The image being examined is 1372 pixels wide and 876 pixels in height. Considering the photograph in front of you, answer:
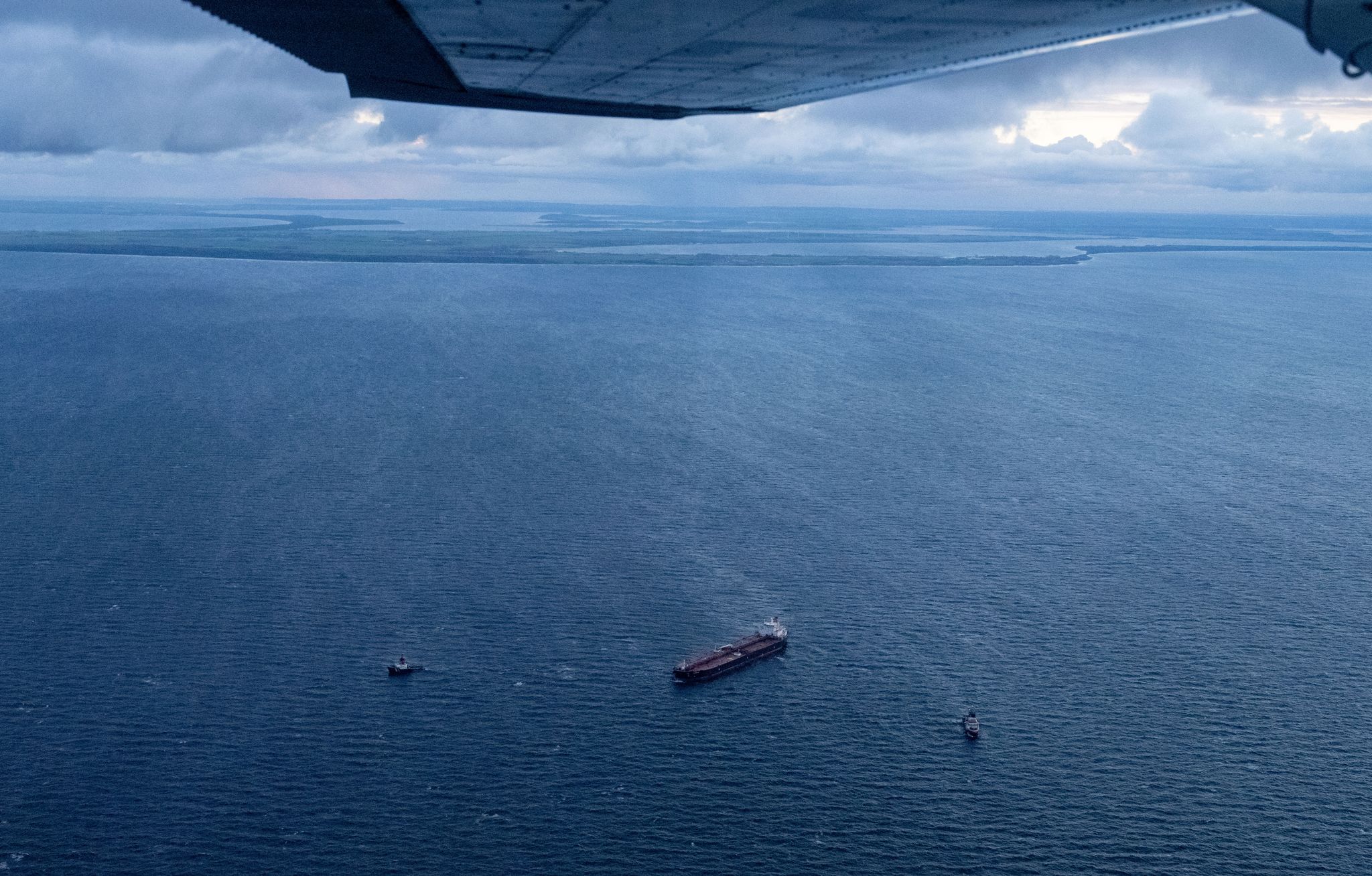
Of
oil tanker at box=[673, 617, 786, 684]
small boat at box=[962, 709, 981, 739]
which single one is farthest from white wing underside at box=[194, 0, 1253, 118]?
oil tanker at box=[673, 617, 786, 684]

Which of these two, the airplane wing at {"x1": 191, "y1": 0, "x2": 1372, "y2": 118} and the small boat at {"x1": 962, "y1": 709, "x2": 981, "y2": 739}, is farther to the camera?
the small boat at {"x1": 962, "y1": 709, "x2": 981, "y2": 739}

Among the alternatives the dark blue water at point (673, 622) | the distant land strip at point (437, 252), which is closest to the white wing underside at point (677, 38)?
the dark blue water at point (673, 622)

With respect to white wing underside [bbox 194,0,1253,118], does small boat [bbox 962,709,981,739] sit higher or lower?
lower

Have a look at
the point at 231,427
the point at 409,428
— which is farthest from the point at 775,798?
the point at 231,427

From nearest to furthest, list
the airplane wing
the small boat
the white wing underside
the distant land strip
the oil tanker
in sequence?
the airplane wing
the white wing underside
the small boat
the oil tanker
the distant land strip

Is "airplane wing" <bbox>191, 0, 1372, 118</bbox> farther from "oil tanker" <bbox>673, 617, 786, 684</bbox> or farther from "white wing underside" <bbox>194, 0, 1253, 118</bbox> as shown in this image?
"oil tanker" <bbox>673, 617, 786, 684</bbox>

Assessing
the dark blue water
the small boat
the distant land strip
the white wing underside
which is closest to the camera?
the white wing underside

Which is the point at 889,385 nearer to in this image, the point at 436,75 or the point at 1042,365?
the point at 1042,365
